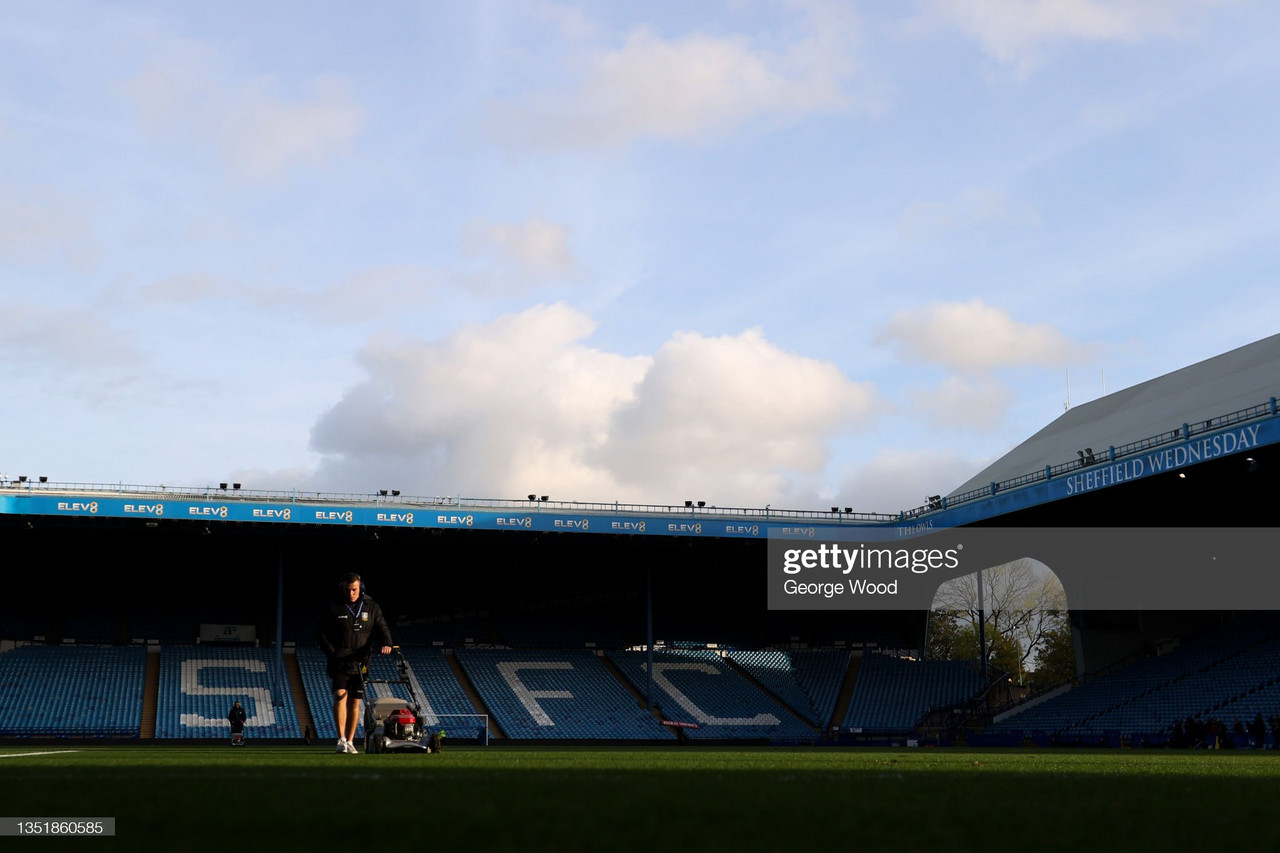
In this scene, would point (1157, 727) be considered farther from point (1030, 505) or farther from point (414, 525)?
point (414, 525)

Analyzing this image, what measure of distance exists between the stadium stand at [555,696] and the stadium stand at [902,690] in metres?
8.68

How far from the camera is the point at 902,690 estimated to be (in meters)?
48.1

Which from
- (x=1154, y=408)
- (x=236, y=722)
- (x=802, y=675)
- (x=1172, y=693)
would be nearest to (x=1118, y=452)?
(x=1154, y=408)

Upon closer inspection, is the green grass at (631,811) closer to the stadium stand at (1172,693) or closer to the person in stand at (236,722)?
the person in stand at (236,722)

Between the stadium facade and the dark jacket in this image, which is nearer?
the dark jacket

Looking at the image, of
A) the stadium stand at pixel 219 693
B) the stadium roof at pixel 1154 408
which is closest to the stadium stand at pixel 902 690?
the stadium roof at pixel 1154 408

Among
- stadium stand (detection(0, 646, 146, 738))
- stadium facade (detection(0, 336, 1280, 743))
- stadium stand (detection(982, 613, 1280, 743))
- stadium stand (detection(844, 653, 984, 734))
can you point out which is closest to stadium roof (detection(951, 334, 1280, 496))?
stadium facade (detection(0, 336, 1280, 743))

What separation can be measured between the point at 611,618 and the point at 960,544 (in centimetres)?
1497

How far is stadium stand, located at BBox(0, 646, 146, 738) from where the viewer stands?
3759 centimetres

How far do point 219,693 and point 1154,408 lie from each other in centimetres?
3324

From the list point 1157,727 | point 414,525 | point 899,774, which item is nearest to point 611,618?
point 414,525

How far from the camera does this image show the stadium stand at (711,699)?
43562 millimetres

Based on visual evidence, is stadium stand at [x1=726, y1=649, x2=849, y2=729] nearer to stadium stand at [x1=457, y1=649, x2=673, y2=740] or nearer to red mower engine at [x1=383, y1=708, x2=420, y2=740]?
stadium stand at [x1=457, y1=649, x2=673, y2=740]

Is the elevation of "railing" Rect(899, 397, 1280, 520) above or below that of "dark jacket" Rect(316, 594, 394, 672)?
A: above
